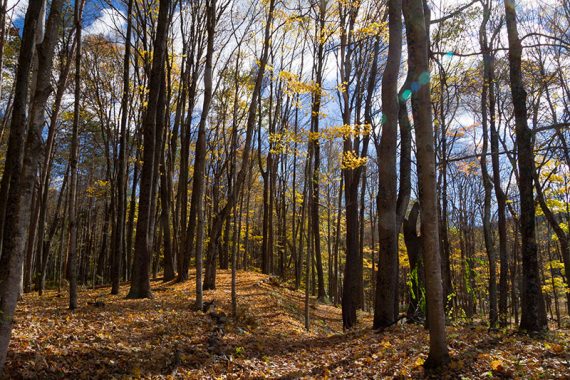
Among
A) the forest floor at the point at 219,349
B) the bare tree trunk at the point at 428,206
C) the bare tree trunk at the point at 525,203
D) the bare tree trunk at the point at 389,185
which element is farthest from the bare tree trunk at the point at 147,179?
the bare tree trunk at the point at 525,203

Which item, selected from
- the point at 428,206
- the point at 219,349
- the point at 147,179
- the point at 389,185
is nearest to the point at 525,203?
the point at 389,185

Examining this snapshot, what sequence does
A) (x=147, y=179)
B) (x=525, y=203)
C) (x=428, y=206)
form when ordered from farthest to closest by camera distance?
(x=147, y=179)
(x=525, y=203)
(x=428, y=206)

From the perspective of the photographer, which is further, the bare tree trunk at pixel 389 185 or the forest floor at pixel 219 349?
the bare tree trunk at pixel 389 185

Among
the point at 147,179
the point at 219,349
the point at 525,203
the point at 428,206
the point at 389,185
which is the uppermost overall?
the point at 147,179

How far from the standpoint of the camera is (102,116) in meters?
17.8

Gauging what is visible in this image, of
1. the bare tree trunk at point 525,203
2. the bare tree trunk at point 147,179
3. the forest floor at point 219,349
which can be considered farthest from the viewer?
the bare tree trunk at point 147,179

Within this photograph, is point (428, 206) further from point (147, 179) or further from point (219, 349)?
point (147, 179)

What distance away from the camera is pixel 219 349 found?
Result: 20.7 feet

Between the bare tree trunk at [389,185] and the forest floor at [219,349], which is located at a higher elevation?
the bare tree trunk at [389,185]

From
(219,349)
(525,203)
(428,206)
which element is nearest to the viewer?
(428,206)

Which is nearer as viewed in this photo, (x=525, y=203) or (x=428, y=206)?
(x=428, y=206)

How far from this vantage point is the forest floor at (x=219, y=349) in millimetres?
4484

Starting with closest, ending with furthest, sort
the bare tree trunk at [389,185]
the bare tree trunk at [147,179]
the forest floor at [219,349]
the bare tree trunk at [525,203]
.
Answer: the forest floor at [219,349], the bare tree trunk at [525,203], the bare tree trunk at [389,185], the bare tree trunk at [147,179]

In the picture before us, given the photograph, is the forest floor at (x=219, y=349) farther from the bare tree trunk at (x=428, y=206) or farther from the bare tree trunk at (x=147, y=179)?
the bare tree trunk at (x=147, y=179)
